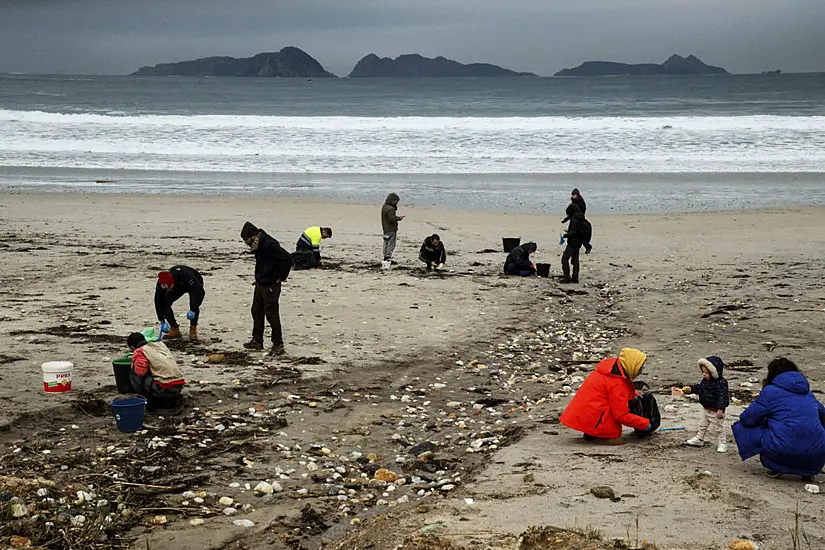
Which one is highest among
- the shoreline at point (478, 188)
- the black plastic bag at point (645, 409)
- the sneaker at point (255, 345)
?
the shoreline at point (478, 188)

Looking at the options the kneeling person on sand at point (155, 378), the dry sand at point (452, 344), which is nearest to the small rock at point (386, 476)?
the dry sand at point (452, 344)

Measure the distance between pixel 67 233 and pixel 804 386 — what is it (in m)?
16.4

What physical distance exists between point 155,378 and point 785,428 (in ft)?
18.0

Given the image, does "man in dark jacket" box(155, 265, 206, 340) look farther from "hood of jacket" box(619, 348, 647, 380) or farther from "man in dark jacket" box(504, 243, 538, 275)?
"man in dark jacket" box(504, 243, 538, 275)

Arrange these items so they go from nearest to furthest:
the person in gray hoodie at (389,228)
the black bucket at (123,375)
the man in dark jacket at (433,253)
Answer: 1. the black bucket at (123,375)
2. the man in dark jacket at (433,253)
3. the person in gray hoodie at (389,228)

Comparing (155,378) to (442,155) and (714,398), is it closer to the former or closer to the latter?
(714,398)

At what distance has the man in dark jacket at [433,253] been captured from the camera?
15.8 m

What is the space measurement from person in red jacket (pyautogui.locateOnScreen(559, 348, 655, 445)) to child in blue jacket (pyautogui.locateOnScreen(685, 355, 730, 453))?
484 millimetres

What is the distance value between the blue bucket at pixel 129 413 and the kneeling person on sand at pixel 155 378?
408 millimetres

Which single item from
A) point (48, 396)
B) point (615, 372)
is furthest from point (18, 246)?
point (615, 372)

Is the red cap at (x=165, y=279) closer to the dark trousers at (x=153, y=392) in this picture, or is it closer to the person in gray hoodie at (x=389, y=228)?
the dark trousers at (x=153, y=392)

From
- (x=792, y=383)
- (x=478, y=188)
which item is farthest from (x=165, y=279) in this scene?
(x=478, y=188)

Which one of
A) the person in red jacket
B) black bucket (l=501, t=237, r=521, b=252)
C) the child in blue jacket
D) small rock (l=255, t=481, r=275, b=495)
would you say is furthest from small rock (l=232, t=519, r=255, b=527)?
black bucket (l=501, t=237, r=521, b=252)

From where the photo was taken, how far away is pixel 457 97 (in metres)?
86.6
